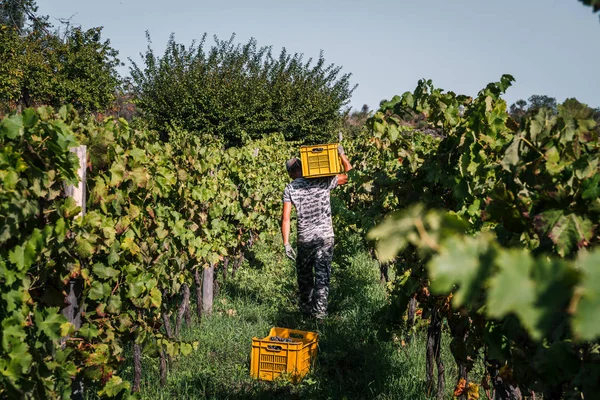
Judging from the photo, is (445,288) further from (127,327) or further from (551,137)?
(127,327)

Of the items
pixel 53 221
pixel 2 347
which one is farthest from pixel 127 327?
pixel 2 347

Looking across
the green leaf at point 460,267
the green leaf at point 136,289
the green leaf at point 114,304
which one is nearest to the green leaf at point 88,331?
the green leaf at point 114,304

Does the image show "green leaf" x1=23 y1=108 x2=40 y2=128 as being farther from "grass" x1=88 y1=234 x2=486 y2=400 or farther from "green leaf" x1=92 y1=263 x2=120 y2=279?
"grass" x1=88 y1=234 x2=486 y2=400

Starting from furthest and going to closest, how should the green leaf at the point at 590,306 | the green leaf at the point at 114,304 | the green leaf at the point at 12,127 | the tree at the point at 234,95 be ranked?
the tree at the point at 234,95
the green leaf at the point at 114,304
the green leaf at the point at 12,127
the green leaf at the point at 590,306

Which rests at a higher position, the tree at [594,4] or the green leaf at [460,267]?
the tree at [594,4]

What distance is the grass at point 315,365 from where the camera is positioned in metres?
4.55

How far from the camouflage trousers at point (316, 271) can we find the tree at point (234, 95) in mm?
17108

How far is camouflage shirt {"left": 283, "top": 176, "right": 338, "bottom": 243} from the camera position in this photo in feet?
20.9

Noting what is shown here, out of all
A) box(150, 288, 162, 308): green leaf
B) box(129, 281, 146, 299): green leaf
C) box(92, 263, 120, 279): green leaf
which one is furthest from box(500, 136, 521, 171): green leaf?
box(150, 288, 162, 308): green leaf

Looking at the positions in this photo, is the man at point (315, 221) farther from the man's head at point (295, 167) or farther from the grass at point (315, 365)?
the grass at point (315, 365)

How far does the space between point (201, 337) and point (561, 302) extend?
5251 millimetres

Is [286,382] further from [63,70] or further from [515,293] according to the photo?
[63,70]

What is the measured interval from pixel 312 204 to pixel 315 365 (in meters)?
1.80

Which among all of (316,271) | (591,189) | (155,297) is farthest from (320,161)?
(591,189)
